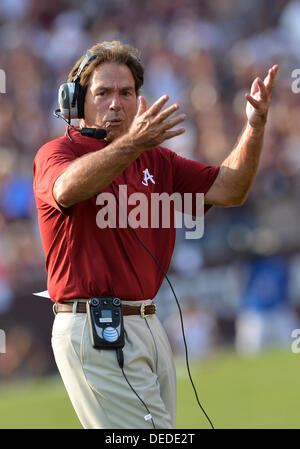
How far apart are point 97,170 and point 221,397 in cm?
551

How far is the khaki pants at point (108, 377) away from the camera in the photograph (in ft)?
10.7

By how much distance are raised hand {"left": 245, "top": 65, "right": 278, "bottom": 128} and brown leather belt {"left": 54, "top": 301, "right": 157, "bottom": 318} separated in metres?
0.95

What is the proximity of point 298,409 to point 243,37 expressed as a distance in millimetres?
5554

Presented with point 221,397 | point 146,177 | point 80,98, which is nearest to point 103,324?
point 146,177

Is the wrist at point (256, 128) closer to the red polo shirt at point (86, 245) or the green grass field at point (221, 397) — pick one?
the red polo shirt at point (86, 245)

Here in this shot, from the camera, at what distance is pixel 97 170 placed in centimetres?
305

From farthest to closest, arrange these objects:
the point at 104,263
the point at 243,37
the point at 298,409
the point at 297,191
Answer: the point at 243,37
the point at 297,191
the point at 298,409
the point at 104,263

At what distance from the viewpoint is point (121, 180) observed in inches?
139

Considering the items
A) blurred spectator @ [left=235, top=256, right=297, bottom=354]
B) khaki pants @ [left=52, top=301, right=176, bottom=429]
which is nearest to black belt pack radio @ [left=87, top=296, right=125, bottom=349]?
khaki pants @ [left=52, top=301, right=176, bottom=429]

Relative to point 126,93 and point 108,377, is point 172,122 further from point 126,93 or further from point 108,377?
point 108,377

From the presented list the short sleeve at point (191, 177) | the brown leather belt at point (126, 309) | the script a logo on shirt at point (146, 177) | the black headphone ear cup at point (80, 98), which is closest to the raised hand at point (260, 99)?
the short sleeve at point (191, 177)

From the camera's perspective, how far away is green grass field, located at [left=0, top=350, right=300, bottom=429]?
737 centimetres
